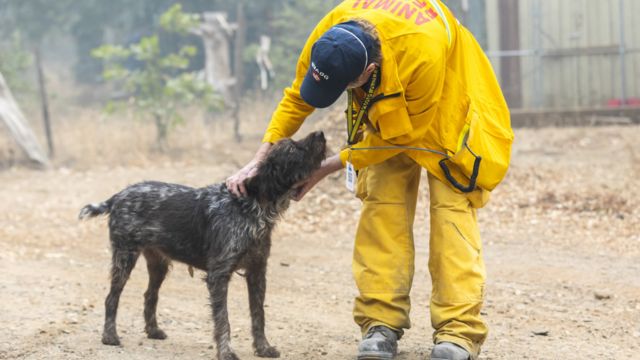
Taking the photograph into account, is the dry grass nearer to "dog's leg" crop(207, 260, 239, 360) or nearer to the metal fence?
the metal fence

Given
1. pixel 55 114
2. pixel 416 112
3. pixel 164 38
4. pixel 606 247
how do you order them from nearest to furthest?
pixel 416 112, pixel 606 247, pixel 55 114, pixel 164 38

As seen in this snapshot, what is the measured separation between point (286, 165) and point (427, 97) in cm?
91

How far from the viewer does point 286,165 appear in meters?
5.02

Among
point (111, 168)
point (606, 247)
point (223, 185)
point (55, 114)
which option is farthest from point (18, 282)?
point (55, 114)

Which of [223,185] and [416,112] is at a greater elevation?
[416,112]

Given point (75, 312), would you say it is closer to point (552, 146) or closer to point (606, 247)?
point (606, 247)

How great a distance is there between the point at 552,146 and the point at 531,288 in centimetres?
721

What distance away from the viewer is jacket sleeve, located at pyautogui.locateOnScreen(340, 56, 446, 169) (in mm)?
4477

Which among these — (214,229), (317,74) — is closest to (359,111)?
(317,74)

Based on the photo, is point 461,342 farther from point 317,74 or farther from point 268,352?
point 317,74

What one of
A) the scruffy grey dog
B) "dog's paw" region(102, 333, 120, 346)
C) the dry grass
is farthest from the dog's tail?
the dry grass

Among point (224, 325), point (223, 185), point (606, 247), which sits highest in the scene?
point (223, 185)

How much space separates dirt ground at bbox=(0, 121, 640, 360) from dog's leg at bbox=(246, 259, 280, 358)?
108mm

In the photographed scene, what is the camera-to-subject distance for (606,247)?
28.6 ft
